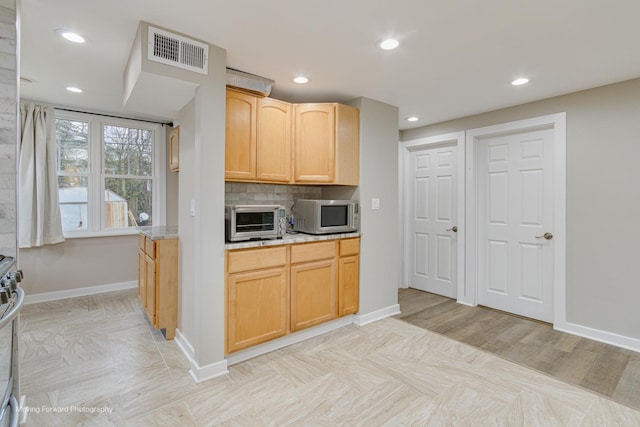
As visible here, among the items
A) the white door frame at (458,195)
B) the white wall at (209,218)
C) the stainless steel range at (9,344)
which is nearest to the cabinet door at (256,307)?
the white wall at (209,218)

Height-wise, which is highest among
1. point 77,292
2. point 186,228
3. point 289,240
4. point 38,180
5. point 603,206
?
point 38,180

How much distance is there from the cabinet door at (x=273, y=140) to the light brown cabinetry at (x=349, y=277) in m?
0.94

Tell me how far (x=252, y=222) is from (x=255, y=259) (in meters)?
0.31

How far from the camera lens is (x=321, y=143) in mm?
3094

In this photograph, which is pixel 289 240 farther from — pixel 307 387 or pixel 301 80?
pixel 301 80

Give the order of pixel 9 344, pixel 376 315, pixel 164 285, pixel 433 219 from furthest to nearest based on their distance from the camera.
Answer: pixel 433 219
pixel 376 315
pixel 164 285
pixel 9 344

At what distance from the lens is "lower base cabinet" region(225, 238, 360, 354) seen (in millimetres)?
2510

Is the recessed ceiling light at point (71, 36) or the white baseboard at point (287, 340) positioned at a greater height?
the recessed ceiling light at point (71, 36)

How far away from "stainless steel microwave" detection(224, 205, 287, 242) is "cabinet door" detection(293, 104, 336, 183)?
19.2 inches

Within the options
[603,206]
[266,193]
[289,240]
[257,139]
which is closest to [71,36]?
[257,139]

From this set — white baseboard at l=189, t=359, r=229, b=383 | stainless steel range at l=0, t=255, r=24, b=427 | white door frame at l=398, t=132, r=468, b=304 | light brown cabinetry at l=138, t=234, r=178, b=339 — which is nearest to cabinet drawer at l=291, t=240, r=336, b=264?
white baseboard at l=189, t=359, r=229, b=383

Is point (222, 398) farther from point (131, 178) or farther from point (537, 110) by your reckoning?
point (537, 110)

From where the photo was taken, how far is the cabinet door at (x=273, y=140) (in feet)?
9.07

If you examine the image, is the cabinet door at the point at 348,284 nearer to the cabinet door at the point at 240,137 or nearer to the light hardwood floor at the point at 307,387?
the light hardwood floor at the point at 307,387
